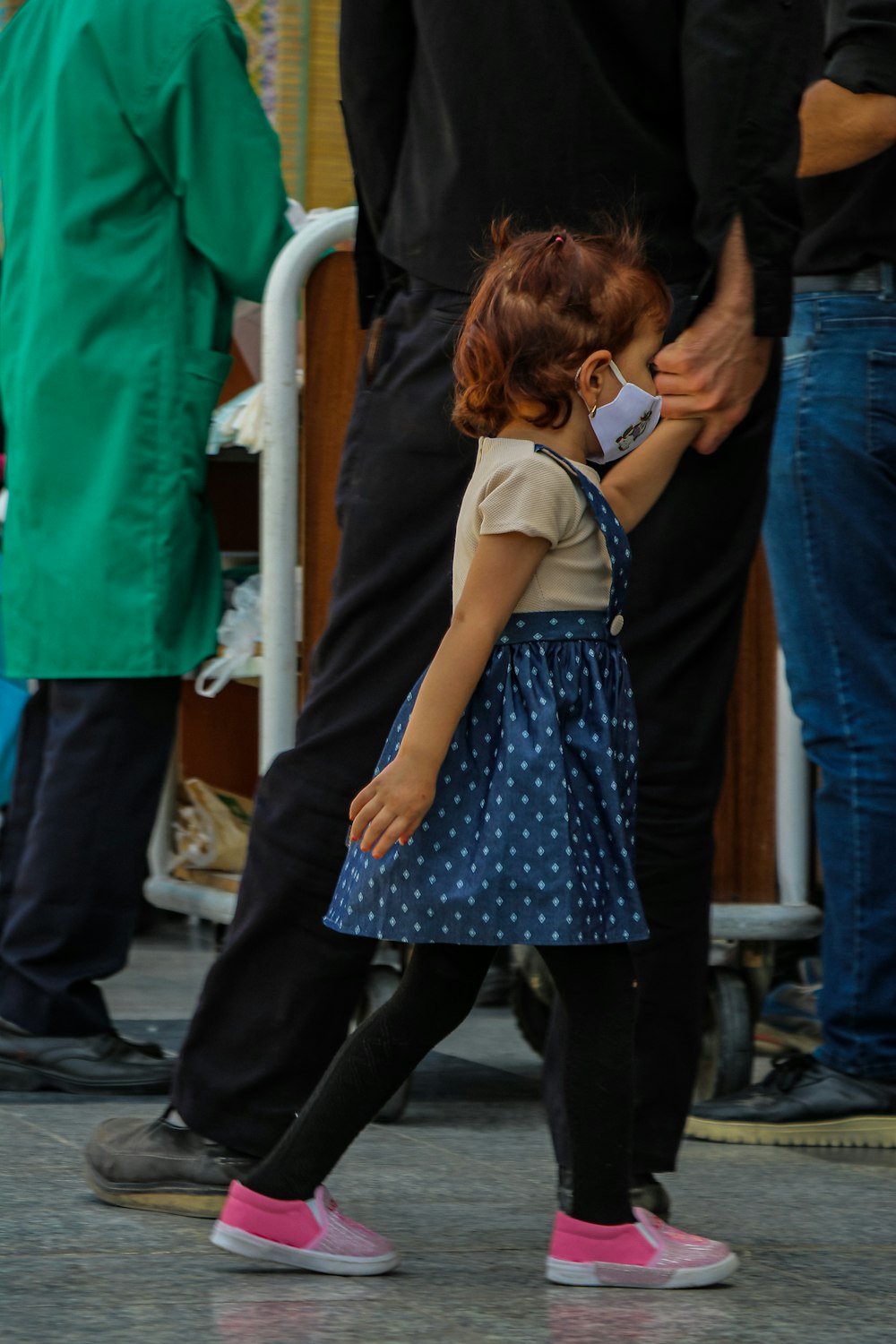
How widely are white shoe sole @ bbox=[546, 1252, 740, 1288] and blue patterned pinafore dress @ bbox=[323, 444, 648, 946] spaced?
1.18 ft

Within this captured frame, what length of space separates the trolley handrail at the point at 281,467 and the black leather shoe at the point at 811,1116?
89cm

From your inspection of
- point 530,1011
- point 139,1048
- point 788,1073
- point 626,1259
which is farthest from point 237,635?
point 626,1259

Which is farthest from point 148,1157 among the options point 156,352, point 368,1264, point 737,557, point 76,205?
point 76,205

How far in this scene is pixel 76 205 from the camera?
321 centimetres

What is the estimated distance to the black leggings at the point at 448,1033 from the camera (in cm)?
193

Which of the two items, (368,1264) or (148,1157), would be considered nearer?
(368,1264)

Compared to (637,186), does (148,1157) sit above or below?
below

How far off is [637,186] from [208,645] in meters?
1.37

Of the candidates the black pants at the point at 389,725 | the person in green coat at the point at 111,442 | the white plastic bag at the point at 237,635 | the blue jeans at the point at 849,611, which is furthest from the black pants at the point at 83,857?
the blue jeans at the point at 849,611

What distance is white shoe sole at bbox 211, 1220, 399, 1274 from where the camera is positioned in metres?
1.99

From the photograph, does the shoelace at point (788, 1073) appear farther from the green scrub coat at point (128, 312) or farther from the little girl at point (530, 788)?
the green scrub coat at point (128, 312)

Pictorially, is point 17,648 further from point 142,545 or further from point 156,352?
point 156,352

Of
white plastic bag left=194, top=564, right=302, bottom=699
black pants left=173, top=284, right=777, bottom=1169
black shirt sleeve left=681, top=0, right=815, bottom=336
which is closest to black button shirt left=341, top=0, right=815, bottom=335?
black shirt sleeve left=681, top=0, right=815, bottom=336

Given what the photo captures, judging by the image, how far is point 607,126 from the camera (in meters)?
2.13
